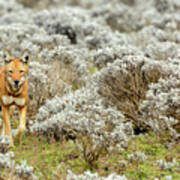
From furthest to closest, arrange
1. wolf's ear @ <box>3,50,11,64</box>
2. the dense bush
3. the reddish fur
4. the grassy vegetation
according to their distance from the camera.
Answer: wolf's ear @ <box>3,50,11,64</box> → the reddish fur → the dense bush → the grassy vegetation

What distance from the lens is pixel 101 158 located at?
216 inches

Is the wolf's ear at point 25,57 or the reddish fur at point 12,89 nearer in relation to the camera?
the reddish fur at point 12,89

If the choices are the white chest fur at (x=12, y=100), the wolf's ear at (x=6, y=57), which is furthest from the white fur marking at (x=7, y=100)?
the wolf's ear at (x=6, y=57)

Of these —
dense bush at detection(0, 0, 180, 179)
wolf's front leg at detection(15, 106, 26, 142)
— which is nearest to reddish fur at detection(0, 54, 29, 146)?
wolf's front leg at detection(15, 106, 26, 142)

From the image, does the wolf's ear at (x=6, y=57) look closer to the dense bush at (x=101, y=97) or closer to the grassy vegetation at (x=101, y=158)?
the dense bush at (x=101, y=97)

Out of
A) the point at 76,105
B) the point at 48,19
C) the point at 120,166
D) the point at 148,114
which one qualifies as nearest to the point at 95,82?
the point at 76,105

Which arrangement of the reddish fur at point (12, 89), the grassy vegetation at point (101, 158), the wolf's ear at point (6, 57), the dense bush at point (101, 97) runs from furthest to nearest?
the wolf's ear at point (6, 57), the reddish fur at point (12, 89), the dense bush at point (101, 97), the grassy vegetation at point (101, 158)

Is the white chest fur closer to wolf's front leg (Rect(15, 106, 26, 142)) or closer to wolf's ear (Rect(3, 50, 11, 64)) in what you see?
wolf's front leg (Rect(15, 106, 26, 142))

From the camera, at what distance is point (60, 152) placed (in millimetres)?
5797

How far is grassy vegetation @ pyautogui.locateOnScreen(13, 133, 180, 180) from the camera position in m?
5.07

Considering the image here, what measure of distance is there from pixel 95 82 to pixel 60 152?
200cm

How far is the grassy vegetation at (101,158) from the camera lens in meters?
5.07

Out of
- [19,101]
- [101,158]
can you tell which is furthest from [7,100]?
[101,158]

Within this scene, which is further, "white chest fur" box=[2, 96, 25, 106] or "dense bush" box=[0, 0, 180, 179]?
"white chest fur" box=[2, 96, 25, 106]
